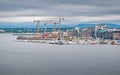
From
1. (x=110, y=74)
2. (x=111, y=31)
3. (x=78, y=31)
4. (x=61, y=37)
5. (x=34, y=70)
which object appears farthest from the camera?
(x=78, y=31)

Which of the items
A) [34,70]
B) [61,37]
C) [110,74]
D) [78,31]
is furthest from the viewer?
[78,31]

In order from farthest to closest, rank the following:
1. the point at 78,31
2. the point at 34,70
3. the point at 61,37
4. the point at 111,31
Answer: the point at 78,31 → the point at 111,31 → the point at 61,37 → the point at 34,70

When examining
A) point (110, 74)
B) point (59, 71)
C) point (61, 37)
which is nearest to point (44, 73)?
point (59, 71)

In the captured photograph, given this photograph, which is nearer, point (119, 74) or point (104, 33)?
point (119, 74)

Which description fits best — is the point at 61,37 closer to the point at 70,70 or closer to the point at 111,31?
the point at 111,31

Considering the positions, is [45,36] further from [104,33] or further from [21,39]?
[104,33]

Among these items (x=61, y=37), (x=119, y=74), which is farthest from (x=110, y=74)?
(x=61, y=37)

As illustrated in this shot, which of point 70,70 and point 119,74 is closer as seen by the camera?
point 119,74

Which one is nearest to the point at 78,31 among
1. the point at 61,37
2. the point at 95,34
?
the point at 95,34

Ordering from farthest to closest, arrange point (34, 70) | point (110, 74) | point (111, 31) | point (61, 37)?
point (111, 31) < point (61, 37) < point (34, 70) < point (110, 74)
